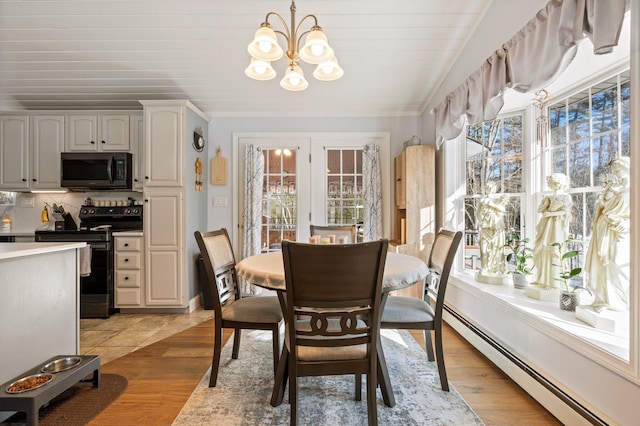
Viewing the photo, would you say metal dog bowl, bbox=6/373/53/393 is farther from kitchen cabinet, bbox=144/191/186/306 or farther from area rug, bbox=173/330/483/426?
kitchen cabinet, bbox=144/191/186/306

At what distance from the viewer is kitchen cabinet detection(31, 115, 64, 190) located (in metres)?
3.49

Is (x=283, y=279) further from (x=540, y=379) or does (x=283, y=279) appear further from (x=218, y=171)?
(x=218, y=171)

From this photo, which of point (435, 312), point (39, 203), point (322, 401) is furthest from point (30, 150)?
point (435, 312)

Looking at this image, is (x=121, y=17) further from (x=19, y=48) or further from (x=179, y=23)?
(x=19, y=48)

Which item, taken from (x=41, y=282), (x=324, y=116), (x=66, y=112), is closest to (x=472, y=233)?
(x=324, y=116)

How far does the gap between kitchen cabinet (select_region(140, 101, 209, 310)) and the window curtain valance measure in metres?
2.84

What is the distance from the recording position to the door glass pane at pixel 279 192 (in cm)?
406

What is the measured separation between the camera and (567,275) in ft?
5.82

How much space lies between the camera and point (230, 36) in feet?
8.14

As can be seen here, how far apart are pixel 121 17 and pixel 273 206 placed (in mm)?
2419

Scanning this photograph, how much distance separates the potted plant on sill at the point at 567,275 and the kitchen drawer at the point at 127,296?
3.74 m

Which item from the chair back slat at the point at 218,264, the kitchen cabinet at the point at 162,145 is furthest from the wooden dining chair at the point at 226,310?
the kitchen cabinet at the point at 162,145

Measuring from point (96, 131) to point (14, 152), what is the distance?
96cm

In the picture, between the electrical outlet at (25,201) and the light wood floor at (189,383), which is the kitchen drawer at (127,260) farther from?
the electrical outlet at (25,201)
